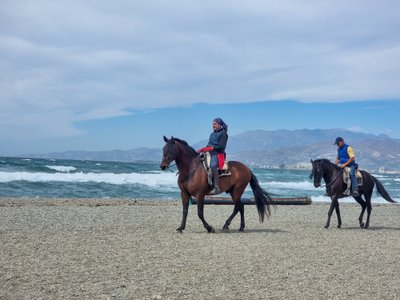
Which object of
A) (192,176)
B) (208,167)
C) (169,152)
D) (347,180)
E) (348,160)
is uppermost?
(348,160)

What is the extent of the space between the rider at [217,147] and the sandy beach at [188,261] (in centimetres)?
143

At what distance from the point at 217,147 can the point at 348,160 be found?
4.66m

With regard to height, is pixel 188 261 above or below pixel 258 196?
below

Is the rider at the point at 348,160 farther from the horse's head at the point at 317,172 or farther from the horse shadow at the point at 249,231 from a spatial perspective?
the horse shadow at the point at 249,231

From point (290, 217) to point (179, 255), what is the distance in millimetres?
9027

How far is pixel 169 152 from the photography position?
A: 1155 cm

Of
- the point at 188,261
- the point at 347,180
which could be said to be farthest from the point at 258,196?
the point at 188,261

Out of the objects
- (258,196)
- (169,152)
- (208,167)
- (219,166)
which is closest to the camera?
(169,152)

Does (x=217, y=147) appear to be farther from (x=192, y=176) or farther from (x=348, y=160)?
(x=348, y=160)

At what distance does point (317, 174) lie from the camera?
13.9 m

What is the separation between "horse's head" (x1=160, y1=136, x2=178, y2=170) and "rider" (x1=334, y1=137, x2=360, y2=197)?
540 cm

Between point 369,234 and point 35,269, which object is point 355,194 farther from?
point 35,269

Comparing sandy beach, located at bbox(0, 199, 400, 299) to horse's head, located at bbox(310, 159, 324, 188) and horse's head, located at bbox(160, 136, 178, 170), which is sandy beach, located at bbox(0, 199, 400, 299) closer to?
horse's head, located at bbox(310, 159, 324, 188)

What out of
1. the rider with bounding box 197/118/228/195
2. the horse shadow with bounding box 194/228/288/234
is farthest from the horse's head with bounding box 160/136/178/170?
the horse shadow with bounding box 194/228/288/234
